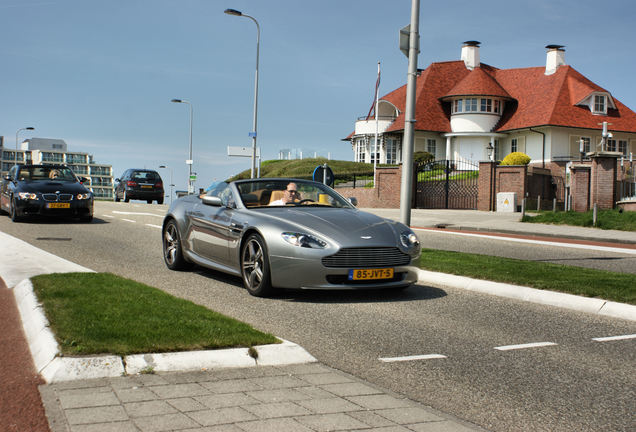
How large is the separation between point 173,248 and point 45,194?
30.7 feet

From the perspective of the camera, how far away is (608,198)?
2612cm

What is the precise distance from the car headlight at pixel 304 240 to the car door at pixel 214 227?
1186mm

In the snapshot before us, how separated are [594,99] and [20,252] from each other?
47211 millimetres

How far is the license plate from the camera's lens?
7.23 metres

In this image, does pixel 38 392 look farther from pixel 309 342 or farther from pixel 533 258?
pixel 533 258

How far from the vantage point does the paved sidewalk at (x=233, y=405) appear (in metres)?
3.41

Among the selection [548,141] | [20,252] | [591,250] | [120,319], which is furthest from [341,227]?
[548,141]

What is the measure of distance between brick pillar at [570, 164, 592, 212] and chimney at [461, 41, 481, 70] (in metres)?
31.0

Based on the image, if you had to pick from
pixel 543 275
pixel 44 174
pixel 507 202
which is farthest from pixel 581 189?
pixel 44 174

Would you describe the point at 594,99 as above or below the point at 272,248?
above

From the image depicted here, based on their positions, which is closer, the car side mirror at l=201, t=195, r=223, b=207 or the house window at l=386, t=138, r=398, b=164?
the car side mirror at l=201, t=195, r=223, b=207

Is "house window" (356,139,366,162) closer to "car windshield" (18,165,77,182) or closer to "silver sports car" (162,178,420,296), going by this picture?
"car windshield" (18,165,77,182)

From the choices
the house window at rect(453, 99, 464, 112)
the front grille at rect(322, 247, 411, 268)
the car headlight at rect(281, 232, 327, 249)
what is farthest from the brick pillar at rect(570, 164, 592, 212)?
the house window at rect(453, 99, 464, 112)

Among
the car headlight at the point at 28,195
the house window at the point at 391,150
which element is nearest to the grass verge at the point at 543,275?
the car headlight at the point at 28,195
